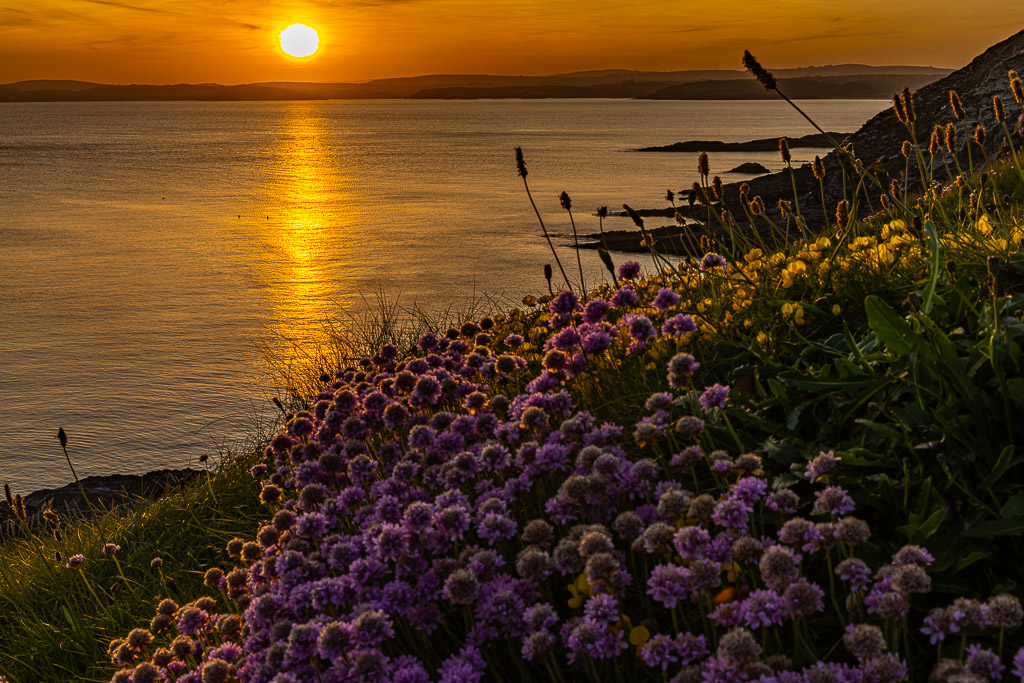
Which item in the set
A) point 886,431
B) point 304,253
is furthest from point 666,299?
point 304,253

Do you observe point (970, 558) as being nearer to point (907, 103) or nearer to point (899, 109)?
point (907, 103)

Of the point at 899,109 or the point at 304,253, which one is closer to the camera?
the point at 899,109

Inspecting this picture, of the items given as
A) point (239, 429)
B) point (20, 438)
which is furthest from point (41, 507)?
point (20, 438)

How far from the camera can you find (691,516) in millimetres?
2287

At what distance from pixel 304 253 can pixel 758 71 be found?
26.4m

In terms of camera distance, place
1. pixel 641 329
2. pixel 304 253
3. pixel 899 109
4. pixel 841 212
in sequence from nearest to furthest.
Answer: pixel 641 329, pixel 899 109, pixel 841 212, pixel 304 253

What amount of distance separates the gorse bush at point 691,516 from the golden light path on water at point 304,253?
7810 millimetres

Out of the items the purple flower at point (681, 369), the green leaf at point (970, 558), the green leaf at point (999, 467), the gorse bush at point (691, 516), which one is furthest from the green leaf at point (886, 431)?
the purple flower at point (681, 369)

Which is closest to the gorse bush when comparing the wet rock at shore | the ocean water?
the ocean water

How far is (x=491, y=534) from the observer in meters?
2.48

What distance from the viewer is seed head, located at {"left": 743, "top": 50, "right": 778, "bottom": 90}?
11.6 feet

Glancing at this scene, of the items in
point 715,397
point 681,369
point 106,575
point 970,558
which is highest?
point 681,369

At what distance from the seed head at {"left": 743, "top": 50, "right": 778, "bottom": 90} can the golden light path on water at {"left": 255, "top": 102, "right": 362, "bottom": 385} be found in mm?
8368

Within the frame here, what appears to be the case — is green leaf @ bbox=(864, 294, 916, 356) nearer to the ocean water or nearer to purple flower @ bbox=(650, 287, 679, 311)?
purple flower @ bbox=(650, 287, 679, 311)
